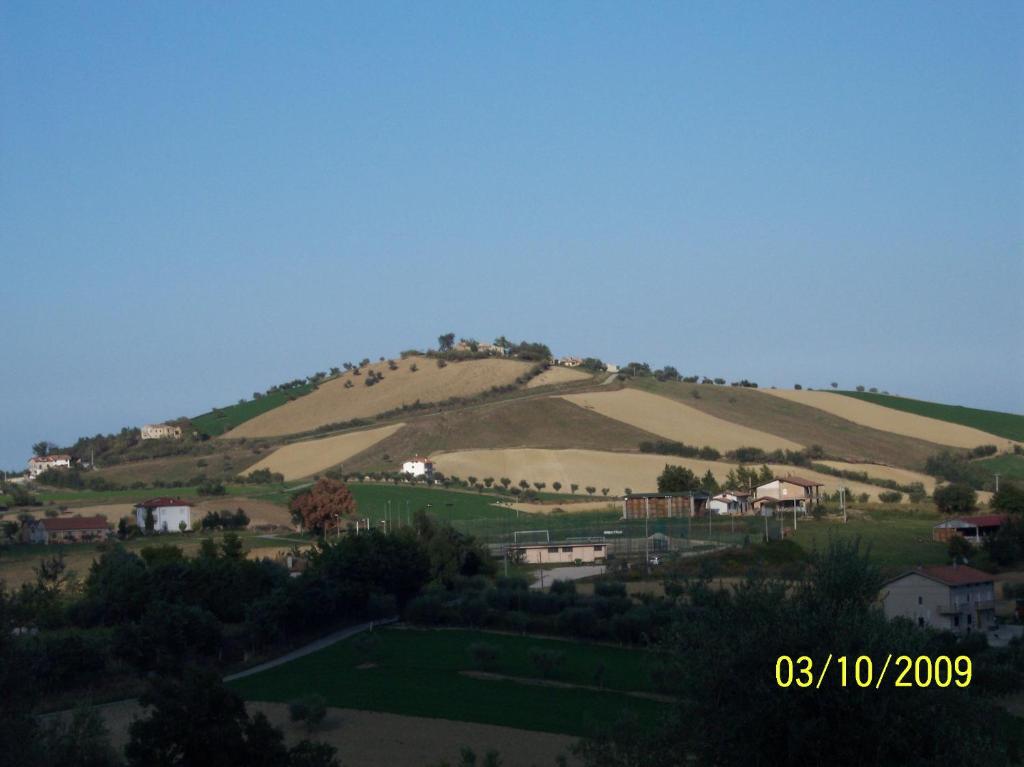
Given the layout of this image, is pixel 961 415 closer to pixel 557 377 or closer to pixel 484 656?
pixel 557 377

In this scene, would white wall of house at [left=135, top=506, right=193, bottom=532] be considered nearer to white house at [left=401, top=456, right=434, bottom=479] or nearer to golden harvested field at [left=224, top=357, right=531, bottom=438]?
white house at [left=401, top=456, right=434, bottom=479]

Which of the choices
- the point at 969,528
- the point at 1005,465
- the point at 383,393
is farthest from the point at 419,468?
Result: the point at 1005,465

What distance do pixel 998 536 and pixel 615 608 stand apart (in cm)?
2439

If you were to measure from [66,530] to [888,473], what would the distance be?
182 ft

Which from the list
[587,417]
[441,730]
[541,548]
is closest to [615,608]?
[441,730]

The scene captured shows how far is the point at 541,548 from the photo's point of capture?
2398 inches

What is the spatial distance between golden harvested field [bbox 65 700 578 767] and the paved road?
704 centimetres

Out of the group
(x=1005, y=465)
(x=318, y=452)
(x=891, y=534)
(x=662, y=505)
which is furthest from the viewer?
(x=318, y=452)

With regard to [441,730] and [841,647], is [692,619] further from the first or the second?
[441,730]

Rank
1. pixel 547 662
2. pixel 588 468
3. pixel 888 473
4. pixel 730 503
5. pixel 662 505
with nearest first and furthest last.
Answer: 1. pixel 547 662
2. pixel 662 505
3. pixel 730 503
4. pixel 588 468
5. pixel 888 473

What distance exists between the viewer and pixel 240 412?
425 ft

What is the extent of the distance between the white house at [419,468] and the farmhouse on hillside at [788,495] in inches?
897

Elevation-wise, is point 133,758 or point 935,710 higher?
point 935,710

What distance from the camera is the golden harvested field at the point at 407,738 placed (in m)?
25.4
